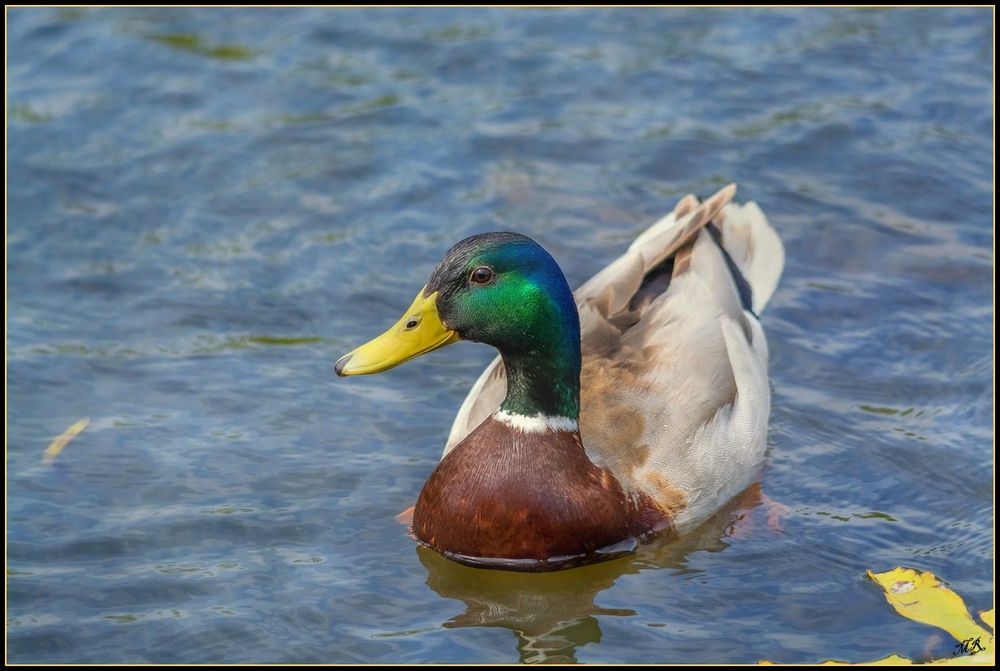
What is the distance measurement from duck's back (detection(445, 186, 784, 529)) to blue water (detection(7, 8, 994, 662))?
28 cm

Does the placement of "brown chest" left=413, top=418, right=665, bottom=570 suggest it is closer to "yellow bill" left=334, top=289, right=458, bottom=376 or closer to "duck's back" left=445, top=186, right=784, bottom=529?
"duck's back" left=445, top=186, right=784, bottom=529

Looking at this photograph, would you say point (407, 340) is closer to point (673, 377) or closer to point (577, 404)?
point (577, 404)

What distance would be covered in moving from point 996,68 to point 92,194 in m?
6.90

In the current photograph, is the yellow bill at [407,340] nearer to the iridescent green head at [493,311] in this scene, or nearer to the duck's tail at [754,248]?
the iridescent green head at [493,311]

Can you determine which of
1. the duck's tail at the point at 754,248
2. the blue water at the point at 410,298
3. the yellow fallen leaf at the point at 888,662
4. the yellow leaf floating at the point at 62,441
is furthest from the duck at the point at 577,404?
the yellow leaf floating at the point at 62,441

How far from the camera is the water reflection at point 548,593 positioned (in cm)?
599

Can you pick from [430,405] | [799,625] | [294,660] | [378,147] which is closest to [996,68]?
[378,147]

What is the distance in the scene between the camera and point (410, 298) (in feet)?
29.3

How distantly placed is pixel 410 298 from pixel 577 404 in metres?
2.58

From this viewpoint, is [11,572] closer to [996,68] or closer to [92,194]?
[92,194]

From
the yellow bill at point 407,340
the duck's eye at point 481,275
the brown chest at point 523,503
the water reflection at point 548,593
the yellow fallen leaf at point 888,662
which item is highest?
the duck's eye at point 481,275

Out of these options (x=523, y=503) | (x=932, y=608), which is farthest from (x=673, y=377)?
(x=932, y=608)

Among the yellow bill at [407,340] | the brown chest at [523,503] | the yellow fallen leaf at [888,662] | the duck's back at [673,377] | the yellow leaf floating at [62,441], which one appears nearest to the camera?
the yellow fallen leaf at [888,662]

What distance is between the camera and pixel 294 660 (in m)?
5.80
